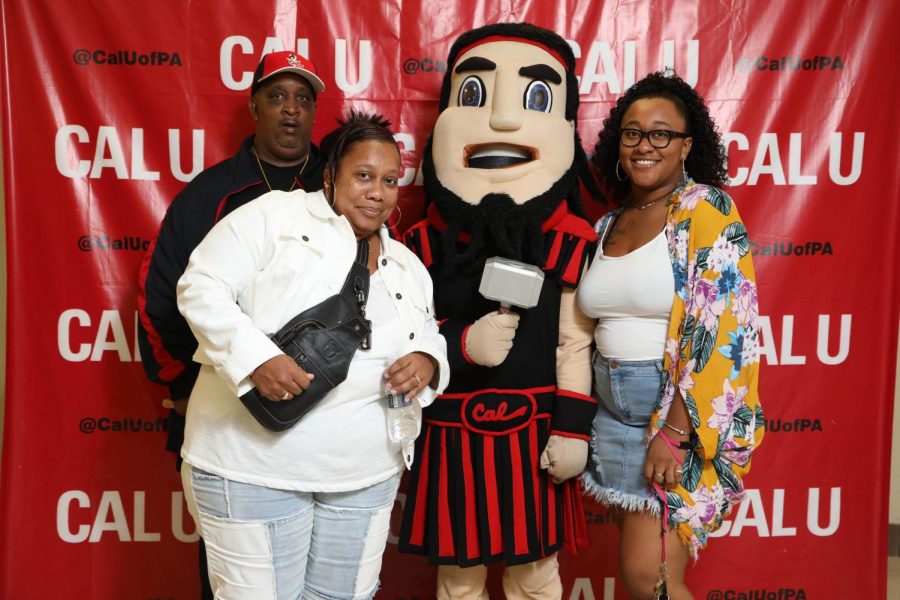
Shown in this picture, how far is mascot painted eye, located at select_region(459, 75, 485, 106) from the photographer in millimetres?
1962

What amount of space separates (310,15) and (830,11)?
68.7 inches

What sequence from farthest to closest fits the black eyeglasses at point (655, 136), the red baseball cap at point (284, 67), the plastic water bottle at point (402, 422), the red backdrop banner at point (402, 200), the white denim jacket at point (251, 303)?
the red backdrop banner at point (402, 200), the red baseball cap at point (284, 67), the black eyeglasses at point (655, 136), the plastic water bottle at point (402, 422), the white denim jacket at point (251, 303)

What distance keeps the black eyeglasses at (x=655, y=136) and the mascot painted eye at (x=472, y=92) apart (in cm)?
41

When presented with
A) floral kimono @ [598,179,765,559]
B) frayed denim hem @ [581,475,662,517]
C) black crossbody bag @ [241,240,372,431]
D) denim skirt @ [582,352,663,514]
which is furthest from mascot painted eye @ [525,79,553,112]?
frayed denim hem @ [581,475,662,517]

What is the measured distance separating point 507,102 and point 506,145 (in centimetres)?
11

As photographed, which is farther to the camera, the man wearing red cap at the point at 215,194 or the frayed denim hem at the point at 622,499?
the man wearing red cap at the point at 215,194

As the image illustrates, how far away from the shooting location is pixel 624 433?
1831mm

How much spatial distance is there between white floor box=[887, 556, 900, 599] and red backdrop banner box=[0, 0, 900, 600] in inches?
9.8

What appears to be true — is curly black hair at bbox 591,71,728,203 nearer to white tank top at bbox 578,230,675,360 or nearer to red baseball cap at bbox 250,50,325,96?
white tank top at bbox 578,230,675,360

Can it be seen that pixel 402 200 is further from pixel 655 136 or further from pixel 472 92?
pixel 655 136

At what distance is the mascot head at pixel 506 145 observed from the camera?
1.87 meters

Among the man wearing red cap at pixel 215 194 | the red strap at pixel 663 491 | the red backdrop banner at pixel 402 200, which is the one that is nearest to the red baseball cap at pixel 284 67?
the man wearing red cap at pixel 215 194

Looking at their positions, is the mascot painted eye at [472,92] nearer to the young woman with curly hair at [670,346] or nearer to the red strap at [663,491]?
the young woman with curly hair at [670,346]

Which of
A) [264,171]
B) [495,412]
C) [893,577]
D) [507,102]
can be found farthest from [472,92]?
[893,577]
